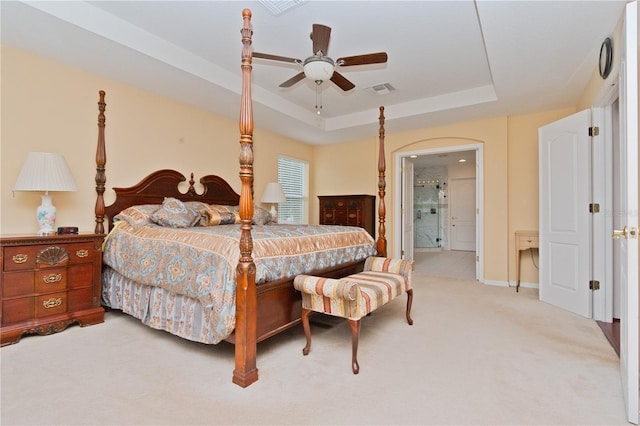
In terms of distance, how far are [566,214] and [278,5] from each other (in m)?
3.74

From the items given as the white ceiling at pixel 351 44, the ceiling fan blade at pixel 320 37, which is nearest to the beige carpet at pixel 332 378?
the ceiling fan blade at pixel 320 37

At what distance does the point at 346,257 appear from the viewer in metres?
3.13

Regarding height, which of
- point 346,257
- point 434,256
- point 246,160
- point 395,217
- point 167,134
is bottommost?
point 434,256

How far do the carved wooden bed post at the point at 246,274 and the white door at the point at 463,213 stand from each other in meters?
8.58

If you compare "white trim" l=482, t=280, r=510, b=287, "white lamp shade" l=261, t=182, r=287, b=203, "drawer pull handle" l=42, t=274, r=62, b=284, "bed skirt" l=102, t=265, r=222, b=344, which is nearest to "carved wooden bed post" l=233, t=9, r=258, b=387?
"bed skirt" l=102, t=265, r=222, b=344

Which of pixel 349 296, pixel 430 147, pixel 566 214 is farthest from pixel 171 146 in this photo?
pixel 566 214

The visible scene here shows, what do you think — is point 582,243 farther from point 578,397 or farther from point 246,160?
point 246,160

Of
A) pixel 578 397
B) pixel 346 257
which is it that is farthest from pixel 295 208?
pixel 578 397

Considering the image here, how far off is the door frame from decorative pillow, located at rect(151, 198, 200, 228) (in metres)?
3.69

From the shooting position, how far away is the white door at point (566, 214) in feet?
10.9

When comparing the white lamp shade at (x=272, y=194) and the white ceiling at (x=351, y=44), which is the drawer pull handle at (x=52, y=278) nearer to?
the white ceiling at (x=351, y=44)

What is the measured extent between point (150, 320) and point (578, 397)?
10.1ft

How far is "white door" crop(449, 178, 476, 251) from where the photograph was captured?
9.06 m

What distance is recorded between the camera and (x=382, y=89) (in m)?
4.27
